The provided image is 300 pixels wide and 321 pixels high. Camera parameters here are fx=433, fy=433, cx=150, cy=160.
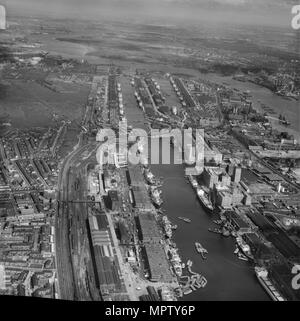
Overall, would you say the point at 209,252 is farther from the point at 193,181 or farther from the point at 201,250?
the point at 193,181

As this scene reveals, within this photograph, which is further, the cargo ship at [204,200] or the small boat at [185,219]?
the cargo ship at [204,200]

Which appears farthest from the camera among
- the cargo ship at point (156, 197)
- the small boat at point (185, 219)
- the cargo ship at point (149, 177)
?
the cargo ship at point (149, 177)

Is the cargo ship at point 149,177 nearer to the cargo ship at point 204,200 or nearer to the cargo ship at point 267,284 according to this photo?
the cargo ship at point 204,200

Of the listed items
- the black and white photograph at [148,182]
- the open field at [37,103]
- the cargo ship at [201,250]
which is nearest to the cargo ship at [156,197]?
the black and white photograph at [148,182]

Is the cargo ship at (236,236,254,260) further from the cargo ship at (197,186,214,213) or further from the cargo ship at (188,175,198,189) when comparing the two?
the cargo ship at (188,175,198,189)
